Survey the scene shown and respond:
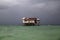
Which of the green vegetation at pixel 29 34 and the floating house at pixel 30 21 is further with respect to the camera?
the floating house at pixel 30 21

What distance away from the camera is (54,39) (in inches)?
269

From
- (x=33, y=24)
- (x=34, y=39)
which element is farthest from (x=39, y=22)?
(x=34, y=39)

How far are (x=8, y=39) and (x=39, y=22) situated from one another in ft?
27.7

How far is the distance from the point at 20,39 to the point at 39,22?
8352mm

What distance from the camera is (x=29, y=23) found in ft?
48.1

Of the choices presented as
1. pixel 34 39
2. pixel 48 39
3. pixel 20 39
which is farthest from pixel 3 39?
pixel 48 39

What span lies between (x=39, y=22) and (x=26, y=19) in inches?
50.2

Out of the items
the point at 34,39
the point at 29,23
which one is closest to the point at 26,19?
the point at 29,23

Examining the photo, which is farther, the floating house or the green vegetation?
the floating house

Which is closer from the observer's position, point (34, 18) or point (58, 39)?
point (58, 39)

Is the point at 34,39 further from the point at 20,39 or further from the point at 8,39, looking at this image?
the point at 8,39

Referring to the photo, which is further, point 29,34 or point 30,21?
point 30,21

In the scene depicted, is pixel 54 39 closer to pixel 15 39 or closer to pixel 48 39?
pixel 48 39

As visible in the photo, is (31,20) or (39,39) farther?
(31,20)
